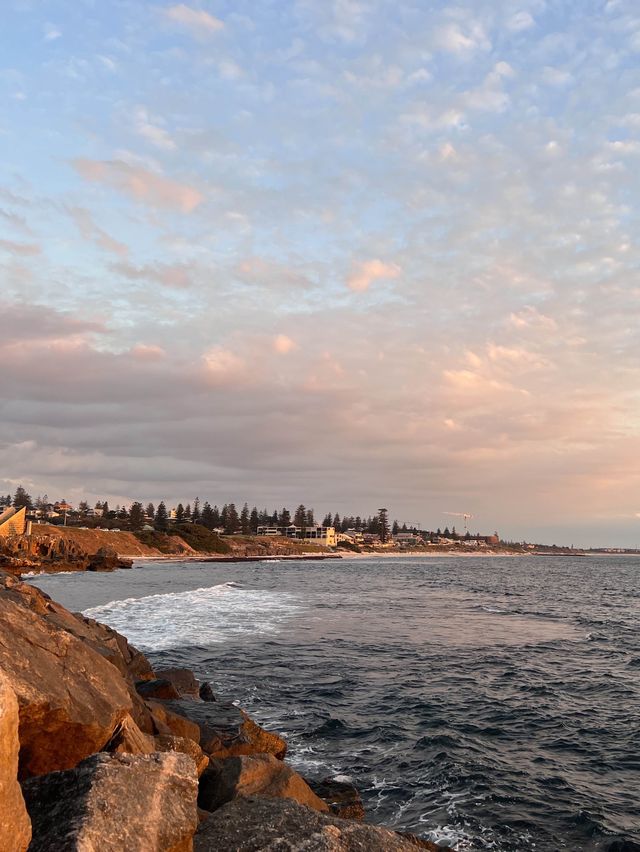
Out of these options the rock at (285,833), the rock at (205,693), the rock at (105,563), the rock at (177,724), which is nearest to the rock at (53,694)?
the rock at (285,833)

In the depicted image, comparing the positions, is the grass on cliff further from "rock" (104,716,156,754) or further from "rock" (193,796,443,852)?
"rock" (193,796,443,852)

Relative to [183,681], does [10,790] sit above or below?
above

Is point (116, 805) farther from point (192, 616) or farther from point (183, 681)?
point (192, 616)

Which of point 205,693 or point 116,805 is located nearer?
point 116,805

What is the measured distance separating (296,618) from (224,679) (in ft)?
59.9

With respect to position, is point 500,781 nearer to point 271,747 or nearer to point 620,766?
point 620,766

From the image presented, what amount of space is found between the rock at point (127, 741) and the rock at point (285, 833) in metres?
1.71

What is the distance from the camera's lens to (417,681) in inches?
935

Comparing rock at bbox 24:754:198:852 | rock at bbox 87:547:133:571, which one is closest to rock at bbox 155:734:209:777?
rock at bbox 24:754:198:852

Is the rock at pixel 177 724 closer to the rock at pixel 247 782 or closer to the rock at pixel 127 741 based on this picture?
the rock at pixel 247 782

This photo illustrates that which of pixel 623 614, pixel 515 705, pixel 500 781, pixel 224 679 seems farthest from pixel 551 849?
pixel 623 614

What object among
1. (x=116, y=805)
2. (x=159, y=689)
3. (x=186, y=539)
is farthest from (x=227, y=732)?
(x=186, y=539)

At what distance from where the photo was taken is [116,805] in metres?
5.70

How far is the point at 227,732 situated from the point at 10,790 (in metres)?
9.39
